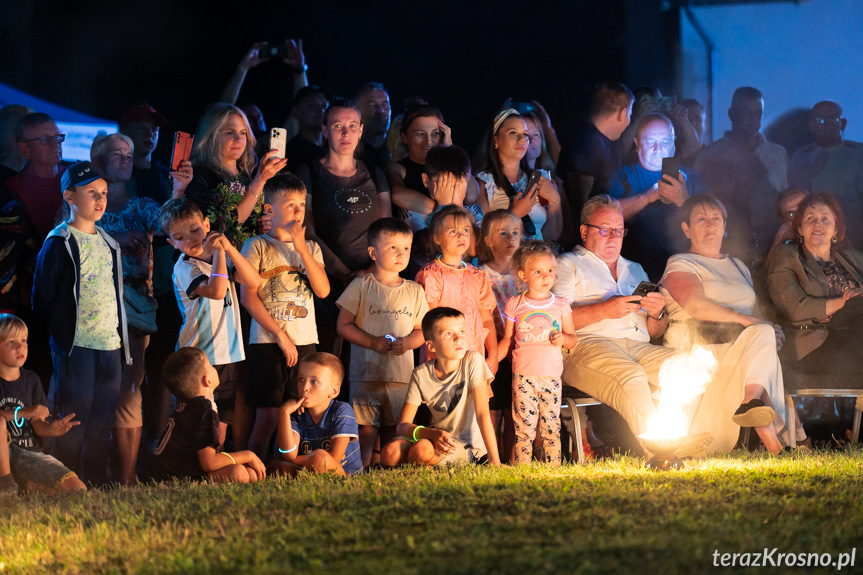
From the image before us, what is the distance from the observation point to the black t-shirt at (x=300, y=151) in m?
7.29

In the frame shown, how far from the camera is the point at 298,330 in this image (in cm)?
620

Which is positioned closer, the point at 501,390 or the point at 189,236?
the point at 189,236

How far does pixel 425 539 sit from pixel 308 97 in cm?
488

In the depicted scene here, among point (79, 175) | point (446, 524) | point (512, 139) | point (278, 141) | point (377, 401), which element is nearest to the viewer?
point (446, 524)

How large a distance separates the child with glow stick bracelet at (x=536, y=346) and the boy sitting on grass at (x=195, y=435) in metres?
1.74

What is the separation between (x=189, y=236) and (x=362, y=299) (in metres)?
1.20

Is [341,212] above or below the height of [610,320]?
above

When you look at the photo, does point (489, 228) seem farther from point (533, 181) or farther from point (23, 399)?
point (23, 399)

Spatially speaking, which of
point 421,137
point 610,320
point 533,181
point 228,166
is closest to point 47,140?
point 228,166

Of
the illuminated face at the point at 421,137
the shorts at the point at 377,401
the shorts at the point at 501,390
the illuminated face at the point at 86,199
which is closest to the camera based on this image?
the illuminated face at the point at 86,199

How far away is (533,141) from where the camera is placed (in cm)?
784

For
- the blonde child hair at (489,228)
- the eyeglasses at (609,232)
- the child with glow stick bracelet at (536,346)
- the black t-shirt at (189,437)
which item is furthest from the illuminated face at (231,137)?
the eyeglasses at (609,232)

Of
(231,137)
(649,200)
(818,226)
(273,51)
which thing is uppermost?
(273,51)

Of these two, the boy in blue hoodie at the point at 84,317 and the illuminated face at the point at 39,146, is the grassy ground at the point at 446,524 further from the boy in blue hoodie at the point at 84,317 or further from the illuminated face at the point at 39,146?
the illuminated face at the point at 39,146
